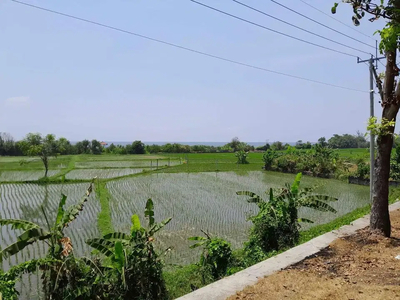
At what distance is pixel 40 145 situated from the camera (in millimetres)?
21062

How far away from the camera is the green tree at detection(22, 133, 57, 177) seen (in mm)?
20844

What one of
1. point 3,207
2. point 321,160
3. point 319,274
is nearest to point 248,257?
point 319,274

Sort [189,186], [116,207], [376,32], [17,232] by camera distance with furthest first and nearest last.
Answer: [189,186], [116,207], [17,232], [376,32]

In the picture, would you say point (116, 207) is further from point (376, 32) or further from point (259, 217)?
point (376, 32)

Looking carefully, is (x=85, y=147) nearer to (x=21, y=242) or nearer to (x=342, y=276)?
(x=21, y=242)

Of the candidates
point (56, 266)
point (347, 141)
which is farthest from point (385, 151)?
point (347, 141)

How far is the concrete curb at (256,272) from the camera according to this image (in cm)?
342

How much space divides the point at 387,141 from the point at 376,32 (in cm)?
208

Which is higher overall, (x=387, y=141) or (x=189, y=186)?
(x=387, y=141)

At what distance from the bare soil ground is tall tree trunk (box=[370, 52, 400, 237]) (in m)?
0.34

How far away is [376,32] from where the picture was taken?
3.73 meters

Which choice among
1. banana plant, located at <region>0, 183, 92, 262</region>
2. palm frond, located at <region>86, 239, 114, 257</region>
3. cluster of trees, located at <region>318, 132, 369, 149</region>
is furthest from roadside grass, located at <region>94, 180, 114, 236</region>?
cluster of trees, located at <region>318, 132, 369, 149</region>

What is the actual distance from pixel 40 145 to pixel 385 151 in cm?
2102

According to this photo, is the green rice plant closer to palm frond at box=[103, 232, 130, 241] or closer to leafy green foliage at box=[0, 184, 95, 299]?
palm frond at box=[103, 232, 130, 241]
